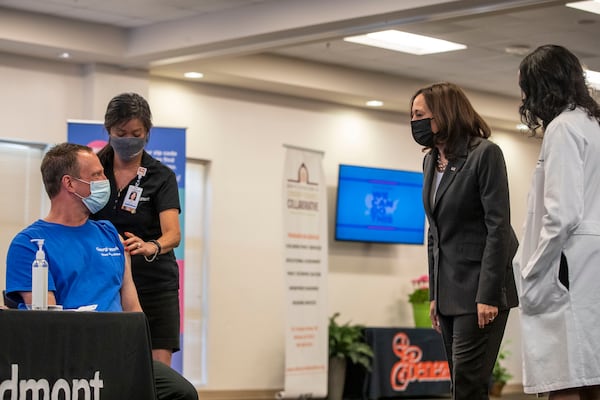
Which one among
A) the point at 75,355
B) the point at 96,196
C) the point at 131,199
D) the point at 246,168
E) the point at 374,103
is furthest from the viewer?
the point at 374,103

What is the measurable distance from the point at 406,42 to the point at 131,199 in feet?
17.1

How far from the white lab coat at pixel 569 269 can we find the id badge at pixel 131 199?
1.63m

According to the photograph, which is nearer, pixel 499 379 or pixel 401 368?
pixel 401 368

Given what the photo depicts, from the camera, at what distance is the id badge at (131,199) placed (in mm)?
4086

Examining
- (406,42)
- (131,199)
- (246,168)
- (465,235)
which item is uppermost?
(406,42)

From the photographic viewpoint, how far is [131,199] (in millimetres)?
4090

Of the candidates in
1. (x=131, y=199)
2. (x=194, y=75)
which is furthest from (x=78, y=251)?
(x=194, y=75)

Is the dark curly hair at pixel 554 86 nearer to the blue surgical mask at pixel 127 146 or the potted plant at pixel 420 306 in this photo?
the blue surgical mask at pixel 127 146

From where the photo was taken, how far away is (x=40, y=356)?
2846 millimetres

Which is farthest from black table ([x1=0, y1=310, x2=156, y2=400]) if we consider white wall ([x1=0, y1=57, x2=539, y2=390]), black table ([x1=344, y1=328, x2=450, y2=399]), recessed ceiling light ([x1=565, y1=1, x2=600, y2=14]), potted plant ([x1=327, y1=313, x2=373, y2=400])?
black table ([x1=344, y1=328, x2=450, y2=399])

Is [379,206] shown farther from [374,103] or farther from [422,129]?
[422,129]

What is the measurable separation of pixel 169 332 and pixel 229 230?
18.7ft

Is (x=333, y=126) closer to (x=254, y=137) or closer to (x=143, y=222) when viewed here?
(x=254, y=137)

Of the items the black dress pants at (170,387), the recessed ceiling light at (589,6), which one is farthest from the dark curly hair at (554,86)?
the recessed ceiling light at (589,6)
